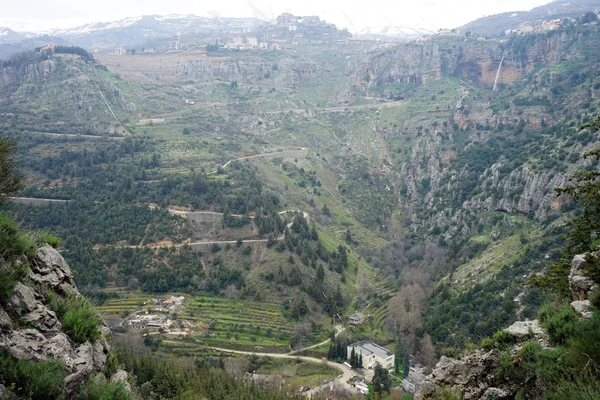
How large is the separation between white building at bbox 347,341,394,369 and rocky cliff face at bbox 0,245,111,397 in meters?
33.8

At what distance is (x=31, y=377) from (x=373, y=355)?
124 feet

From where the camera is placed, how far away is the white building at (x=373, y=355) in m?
41.1

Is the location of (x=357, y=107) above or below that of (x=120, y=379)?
above

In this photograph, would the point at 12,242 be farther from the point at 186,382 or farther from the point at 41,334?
the point at 186,382

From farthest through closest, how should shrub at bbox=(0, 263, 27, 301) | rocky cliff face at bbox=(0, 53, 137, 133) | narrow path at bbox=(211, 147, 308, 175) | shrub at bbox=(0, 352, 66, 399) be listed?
narrow path at bbox=(211, 147, 308, 175) → rocky cliff face at bbox=(0, 53, 137, 133) → shrub at bbox=(0, 263, 27, 301) → shrub at bbox=(0, 352, 66, 399)

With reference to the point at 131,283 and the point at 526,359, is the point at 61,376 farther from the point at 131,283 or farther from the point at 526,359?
the point at 131,283

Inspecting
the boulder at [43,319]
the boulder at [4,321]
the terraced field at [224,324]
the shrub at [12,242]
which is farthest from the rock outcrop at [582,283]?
the terraced field at [224,324]

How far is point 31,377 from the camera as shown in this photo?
26.5 feet

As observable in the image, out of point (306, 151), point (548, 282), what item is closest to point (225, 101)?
point (306, 151)

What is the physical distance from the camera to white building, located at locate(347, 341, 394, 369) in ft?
135

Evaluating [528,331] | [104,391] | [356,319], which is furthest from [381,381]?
[104,391]

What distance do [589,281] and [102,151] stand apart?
2770 inches

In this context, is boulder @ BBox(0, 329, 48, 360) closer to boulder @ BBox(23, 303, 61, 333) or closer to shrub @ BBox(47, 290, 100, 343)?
boulder @ BBox(23, 303, 61, 333)

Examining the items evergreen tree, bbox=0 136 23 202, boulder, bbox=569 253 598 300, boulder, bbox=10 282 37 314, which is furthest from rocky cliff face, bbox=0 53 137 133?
boulder, bbox=569 253 598 300
